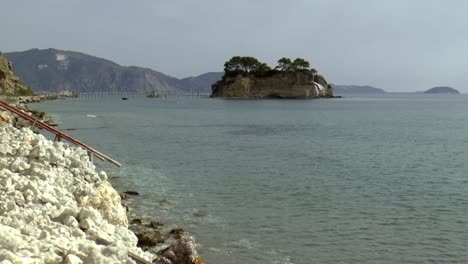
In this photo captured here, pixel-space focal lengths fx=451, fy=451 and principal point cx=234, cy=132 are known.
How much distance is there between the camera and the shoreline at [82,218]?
992cm

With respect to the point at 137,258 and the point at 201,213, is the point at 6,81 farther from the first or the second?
the point at 137,258

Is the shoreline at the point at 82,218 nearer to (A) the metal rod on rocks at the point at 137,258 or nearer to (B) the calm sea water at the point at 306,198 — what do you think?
(A) the metal rod on rocks at the point at 137,258

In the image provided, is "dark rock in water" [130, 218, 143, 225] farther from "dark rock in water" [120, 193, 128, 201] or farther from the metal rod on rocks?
the metal rod on rocks

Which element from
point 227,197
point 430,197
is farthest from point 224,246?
point 430,197

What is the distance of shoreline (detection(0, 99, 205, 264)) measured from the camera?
32.6ft

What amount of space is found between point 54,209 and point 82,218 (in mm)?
770

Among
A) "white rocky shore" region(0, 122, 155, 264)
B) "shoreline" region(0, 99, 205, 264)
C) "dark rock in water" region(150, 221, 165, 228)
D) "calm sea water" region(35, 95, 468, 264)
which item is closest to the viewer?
"white rocky shore" region(0, 122, 155, 264)

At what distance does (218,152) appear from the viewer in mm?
39625

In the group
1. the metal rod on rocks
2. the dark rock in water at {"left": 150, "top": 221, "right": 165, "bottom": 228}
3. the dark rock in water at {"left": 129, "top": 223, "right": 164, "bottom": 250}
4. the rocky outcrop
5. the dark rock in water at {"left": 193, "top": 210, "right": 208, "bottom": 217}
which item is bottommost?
the dark rock in water at {"left": 193, "top": 210, "right": 208, "bottom": 217}

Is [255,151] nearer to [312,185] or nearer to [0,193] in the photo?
[312,185]

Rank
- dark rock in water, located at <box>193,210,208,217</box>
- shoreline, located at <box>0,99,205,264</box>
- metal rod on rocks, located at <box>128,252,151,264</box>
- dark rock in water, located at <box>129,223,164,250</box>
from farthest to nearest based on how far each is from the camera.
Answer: dark rock in water, located at <box>193,210,208,217</box>, dark rock in water, located at <box>129,223,164,250</box>, metal rod on rocks, located at <box>128,252,151,264</box>, shoreline, located at <box>0,99,205,264</box>

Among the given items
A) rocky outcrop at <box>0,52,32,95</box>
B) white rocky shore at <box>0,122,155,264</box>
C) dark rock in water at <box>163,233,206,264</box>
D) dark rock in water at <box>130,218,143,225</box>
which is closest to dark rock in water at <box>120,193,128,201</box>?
dark rock in water at <box>130,218,143,225</box>

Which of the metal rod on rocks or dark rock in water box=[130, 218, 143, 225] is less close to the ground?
the metal rod on rocks

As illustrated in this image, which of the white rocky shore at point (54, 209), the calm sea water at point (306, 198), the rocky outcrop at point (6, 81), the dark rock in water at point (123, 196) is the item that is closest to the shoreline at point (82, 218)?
the white rocky shore at point (54, 209)
